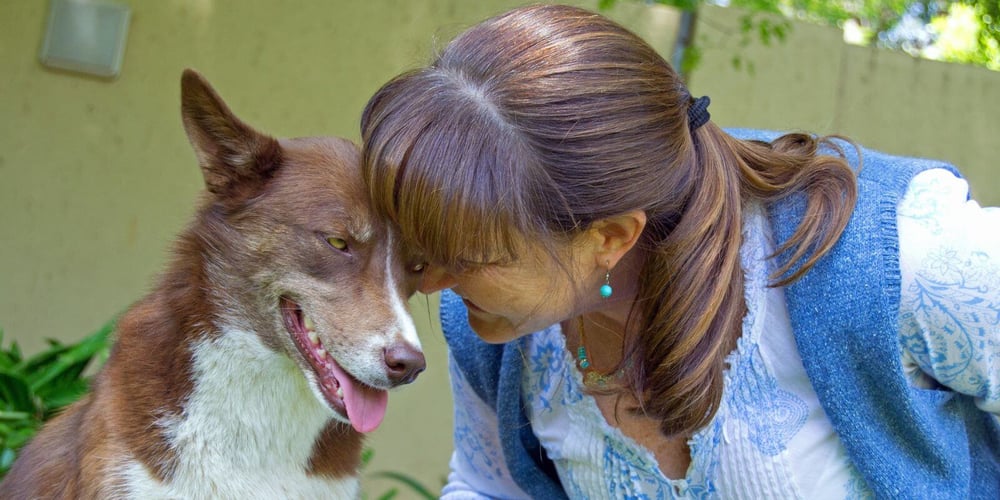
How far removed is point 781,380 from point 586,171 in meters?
0.68

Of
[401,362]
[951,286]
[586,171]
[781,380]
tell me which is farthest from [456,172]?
[951,286]

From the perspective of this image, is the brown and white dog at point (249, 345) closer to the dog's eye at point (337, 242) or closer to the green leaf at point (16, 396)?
the dog's eye at point (337, 242)

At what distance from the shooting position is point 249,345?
2.38 meters

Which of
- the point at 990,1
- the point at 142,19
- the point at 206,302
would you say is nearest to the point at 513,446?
the point at 206,302

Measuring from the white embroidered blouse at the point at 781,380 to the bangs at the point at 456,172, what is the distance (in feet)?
1.92

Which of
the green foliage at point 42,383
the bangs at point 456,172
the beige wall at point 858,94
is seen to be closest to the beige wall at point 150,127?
the beige wall at point 858,94

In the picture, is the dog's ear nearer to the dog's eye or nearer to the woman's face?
the dog's eye

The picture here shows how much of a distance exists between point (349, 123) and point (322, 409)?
7.92ft

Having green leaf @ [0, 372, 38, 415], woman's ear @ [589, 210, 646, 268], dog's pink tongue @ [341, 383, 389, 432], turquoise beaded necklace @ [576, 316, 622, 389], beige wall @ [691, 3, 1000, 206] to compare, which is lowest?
green leaf @ [0, 372, 38, 415]

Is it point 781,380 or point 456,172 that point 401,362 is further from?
point 781,380

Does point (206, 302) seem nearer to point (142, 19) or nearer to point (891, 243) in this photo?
point (891, 243)

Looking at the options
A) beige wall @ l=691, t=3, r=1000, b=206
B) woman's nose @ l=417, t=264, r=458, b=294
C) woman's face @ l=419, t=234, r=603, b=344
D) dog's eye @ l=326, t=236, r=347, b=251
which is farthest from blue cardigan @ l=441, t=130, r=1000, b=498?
→ beige wall @ l=691, t=3, r=1000, b=206

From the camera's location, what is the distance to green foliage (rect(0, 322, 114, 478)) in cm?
347

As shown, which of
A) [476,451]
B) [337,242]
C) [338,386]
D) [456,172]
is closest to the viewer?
[456,172]
